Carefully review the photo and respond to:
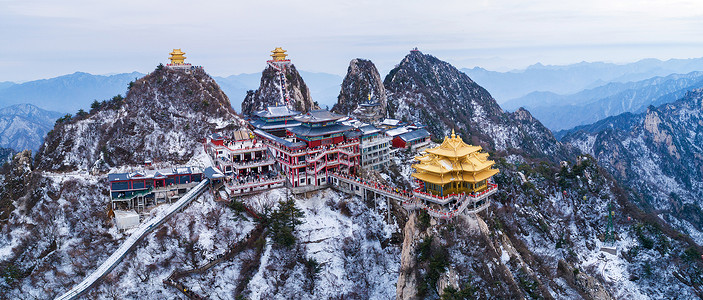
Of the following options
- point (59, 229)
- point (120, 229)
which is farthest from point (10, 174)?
point (120, 229)

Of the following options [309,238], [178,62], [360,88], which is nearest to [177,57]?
[178,62]

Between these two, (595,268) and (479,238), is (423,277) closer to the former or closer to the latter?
(479,238)

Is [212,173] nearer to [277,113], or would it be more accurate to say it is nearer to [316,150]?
[316,150]

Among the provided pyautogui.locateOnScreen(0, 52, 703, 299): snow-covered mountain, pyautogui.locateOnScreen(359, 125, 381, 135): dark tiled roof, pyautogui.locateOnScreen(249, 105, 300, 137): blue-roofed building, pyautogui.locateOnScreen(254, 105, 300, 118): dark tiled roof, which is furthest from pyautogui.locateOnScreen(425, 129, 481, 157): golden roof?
pyautogui.locateOnScreen(254, 105, 300, 118): dark tiled roof

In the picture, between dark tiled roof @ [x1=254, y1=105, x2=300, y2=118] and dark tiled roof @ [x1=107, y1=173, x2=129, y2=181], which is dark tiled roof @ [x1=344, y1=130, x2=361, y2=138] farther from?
dark tiled roof @ [x1=107, y1=173, x2=129, y2=181]

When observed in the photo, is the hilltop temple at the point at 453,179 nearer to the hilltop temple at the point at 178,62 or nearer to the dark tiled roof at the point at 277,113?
the dark tiled roof at the point at 277,113
